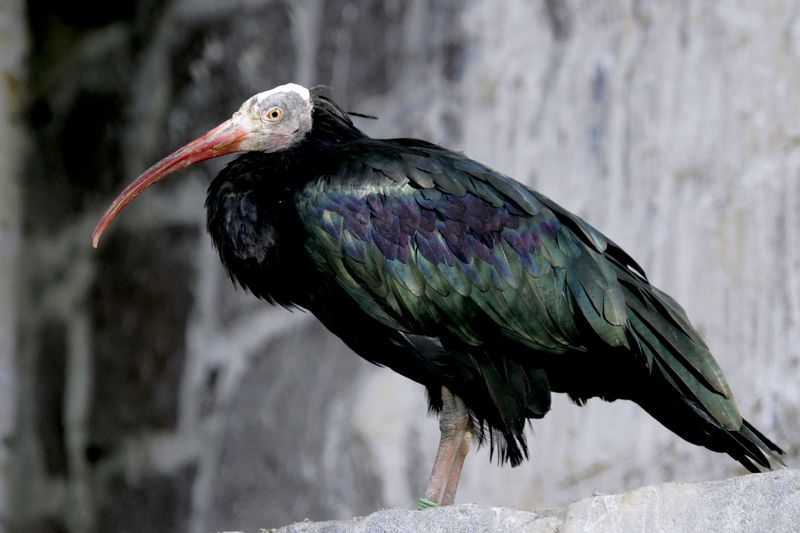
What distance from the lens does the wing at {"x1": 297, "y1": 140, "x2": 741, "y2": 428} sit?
461 centimetres

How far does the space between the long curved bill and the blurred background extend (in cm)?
105

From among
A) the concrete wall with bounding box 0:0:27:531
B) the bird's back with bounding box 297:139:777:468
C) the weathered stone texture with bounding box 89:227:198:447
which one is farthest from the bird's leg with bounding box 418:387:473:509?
the concrete wall with bounding box 0:0:27:531

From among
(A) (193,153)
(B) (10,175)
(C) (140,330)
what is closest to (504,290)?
(A) (193,153)

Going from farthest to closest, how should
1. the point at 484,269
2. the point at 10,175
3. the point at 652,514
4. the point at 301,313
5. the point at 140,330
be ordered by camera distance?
1. the point at 10,175
2. the point at 140,330
3. the point at 301,313
4. the point at 484,269
5. the point at 652,514

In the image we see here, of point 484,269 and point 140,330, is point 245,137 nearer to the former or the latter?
point 484,269

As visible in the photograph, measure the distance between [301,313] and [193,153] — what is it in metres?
1.22

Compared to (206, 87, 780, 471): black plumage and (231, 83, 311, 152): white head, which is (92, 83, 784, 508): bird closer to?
(206, 87, 780, 471): black plumage

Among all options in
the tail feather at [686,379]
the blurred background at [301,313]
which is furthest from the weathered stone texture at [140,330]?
the tail feather at [686,379]

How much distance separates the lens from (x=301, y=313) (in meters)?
6.23

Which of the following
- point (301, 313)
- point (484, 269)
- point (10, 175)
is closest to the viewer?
point (484, 269)

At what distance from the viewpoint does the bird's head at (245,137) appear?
16.9 feet

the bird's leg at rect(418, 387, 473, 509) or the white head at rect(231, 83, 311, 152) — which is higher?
the white head at rect(231, 83, 311, 152)

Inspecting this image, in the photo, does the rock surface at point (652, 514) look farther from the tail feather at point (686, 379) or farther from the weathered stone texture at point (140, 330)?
the weathered stone texture at point (140, 330)

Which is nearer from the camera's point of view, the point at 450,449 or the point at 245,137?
the point at 450,449
